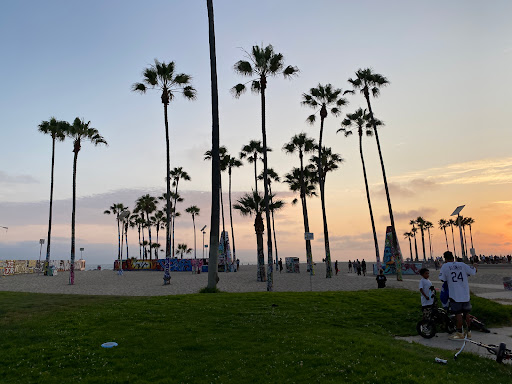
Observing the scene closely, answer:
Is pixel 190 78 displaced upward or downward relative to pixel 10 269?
upward

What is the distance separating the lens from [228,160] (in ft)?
222

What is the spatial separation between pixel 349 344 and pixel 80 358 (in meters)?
7.21

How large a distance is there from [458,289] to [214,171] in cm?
1597

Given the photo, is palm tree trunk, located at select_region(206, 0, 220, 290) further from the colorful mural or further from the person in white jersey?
the colorful mural

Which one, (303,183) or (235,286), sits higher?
(303,183)

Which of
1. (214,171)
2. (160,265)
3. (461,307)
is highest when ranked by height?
(214,171)

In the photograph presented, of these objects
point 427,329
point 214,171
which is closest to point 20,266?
point 214,171

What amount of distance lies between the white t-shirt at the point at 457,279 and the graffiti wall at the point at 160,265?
64.9 meters

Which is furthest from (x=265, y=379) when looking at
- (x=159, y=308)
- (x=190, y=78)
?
(x=190, y=78)

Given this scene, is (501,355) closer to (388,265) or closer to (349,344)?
(349,344)

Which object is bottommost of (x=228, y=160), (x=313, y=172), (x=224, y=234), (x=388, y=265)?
(x=388, y=265)

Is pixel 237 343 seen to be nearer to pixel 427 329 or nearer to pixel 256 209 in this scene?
pixel 427 329

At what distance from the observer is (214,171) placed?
23000 mm

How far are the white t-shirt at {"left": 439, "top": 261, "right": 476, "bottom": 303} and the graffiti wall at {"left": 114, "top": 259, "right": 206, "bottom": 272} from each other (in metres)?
64.9
